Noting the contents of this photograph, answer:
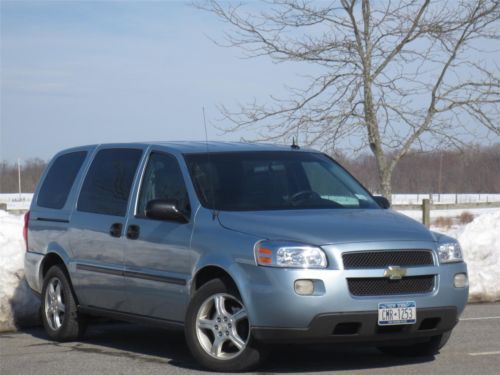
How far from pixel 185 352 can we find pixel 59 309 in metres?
1.61

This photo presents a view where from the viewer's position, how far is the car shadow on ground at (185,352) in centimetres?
795

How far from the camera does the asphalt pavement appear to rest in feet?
25.5

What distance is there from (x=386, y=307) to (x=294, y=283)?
0.69 m

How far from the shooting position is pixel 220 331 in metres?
7.66

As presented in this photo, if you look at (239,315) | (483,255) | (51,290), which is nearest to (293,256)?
(239,315)

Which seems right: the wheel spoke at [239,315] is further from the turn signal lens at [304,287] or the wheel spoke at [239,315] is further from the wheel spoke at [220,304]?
the turn signal lens at [304,287]

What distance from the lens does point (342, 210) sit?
8.37 m

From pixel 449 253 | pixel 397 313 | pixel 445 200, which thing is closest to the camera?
pixel 397 313

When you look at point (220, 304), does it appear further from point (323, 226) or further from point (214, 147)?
point (214, 147)

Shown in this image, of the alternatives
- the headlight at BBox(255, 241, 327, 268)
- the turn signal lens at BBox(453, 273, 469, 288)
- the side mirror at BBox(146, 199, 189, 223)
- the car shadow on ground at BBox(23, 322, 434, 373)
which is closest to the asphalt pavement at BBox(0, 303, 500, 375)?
the car shadow on ground at BBox(23, 322, 434, 373)

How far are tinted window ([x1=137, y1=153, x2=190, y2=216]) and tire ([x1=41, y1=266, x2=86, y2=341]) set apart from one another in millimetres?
1422

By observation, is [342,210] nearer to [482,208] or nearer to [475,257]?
[475,257]

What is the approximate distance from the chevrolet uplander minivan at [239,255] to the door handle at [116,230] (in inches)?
0.7

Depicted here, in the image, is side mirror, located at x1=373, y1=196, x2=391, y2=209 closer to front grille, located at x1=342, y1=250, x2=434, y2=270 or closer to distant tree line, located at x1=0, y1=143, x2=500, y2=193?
front grille, located at x1=342, y1=250, x2=434, y2=270
